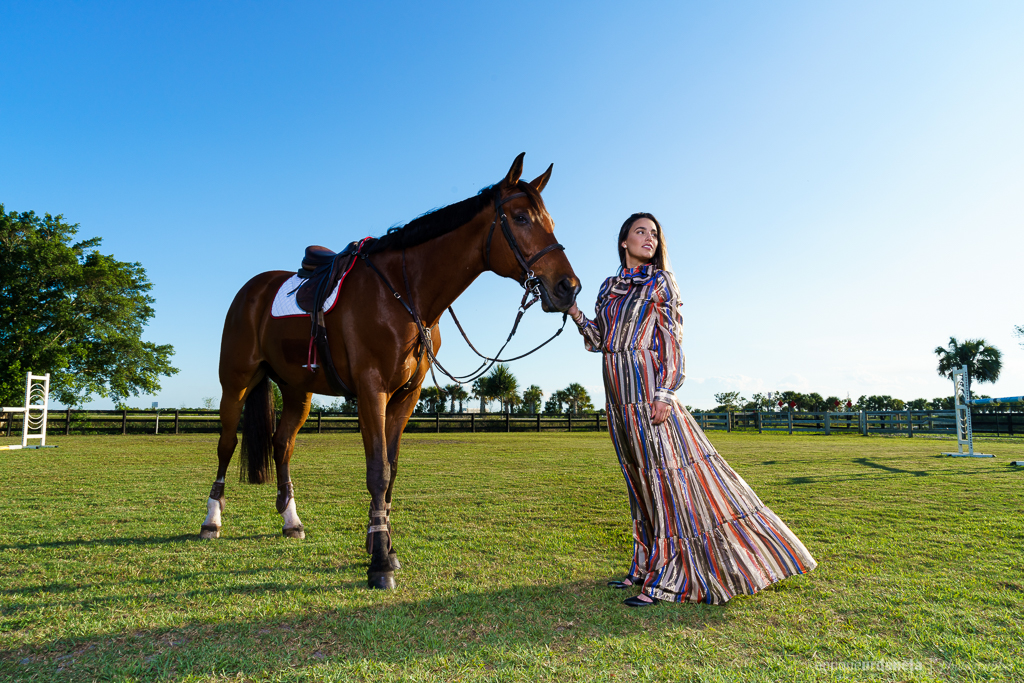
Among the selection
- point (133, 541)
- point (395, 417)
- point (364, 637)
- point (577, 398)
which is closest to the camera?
point (364, 637)

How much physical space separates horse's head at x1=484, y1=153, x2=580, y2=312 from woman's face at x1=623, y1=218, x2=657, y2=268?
1.09 feet

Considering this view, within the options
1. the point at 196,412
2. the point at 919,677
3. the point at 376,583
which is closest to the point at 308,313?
the point at 376,583

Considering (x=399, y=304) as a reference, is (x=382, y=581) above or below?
below

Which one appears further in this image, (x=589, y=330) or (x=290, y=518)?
(x=290, y=518)

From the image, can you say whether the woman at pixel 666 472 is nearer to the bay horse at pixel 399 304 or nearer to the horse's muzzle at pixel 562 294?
the horse's muzzle at pixel 562 294

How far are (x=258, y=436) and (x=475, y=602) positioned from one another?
286cm

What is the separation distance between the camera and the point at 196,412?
84.1 feet

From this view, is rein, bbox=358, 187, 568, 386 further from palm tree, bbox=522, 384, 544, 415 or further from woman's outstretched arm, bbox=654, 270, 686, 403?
palm tree, bbox=522, 384, 544, 415

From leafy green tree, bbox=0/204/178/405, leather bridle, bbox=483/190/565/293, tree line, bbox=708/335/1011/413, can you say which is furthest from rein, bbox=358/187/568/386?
tree line, bbox=708/335/1011/413

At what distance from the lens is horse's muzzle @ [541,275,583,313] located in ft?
8.85

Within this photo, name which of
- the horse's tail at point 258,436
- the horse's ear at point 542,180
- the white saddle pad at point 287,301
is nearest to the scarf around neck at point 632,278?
the horse's ear at point 542,180

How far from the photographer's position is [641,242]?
2.75 metres

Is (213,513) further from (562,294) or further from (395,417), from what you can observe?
(562,294)

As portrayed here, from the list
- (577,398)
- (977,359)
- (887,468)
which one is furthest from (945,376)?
(887,468)
